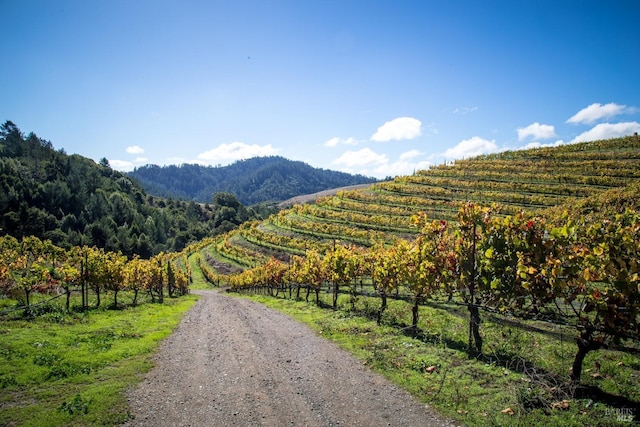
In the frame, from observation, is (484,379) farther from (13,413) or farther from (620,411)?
(13,413)

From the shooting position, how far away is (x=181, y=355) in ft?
47.8

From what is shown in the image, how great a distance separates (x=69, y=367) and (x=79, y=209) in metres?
137

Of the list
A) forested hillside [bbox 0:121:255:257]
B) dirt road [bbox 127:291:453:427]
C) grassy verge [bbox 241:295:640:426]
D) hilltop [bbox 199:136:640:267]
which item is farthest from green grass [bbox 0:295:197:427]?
forested hillside [bbox 0:121:255:257]

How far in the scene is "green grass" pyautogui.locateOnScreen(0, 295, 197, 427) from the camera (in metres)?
9.10

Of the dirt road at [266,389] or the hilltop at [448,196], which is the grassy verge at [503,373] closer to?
the dirt road at [266,389]

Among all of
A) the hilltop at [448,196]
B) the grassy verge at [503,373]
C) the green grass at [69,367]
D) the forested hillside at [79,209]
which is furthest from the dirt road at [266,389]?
the forested hillside at [79,209]

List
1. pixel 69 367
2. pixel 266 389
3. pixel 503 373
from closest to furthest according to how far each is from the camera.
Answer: pixel 503 373 → pixel 266 389 → pixel 69 367

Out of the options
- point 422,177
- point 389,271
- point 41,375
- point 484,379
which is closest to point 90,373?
point 41,375

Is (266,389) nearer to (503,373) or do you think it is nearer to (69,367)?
(69,367)

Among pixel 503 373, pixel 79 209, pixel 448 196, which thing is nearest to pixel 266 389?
pixel 503 373

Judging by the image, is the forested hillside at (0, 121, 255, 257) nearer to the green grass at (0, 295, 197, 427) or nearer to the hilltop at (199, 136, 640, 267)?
the hilltop at (199, 136, 640, 267)

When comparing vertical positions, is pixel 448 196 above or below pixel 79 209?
below

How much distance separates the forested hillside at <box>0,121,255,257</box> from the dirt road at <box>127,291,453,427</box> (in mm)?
93573

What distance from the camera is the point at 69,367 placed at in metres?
12.0
